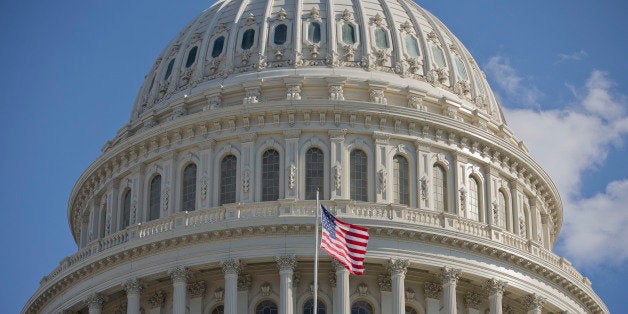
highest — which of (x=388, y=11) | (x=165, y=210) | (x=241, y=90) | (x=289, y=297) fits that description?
(x=388, y=11)

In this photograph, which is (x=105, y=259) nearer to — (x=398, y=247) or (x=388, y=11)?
(x=398, y=247)

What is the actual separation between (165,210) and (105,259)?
394 cm

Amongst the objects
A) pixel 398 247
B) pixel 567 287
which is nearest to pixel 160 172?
pixel 398 247

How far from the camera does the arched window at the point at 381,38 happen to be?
89.4 metres

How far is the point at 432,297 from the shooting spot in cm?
8056

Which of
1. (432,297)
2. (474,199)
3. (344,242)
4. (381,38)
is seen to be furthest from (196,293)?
(381,38)

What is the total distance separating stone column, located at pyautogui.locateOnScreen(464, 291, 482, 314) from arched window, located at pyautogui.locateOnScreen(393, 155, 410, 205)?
517 cm

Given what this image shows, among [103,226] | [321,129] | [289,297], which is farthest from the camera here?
[103,226]

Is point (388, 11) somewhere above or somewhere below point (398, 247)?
above

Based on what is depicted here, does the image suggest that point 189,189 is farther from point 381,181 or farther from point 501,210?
point 501,210

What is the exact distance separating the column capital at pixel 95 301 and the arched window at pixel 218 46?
1485 cm

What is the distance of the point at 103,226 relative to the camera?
89.1 metres

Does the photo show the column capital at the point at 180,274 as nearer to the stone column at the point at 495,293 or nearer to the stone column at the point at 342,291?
the stone column at the point at 342,291

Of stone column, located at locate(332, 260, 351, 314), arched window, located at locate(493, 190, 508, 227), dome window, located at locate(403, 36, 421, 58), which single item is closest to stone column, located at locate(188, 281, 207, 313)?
stone column, located at locate(332, 260, 351, 314)
